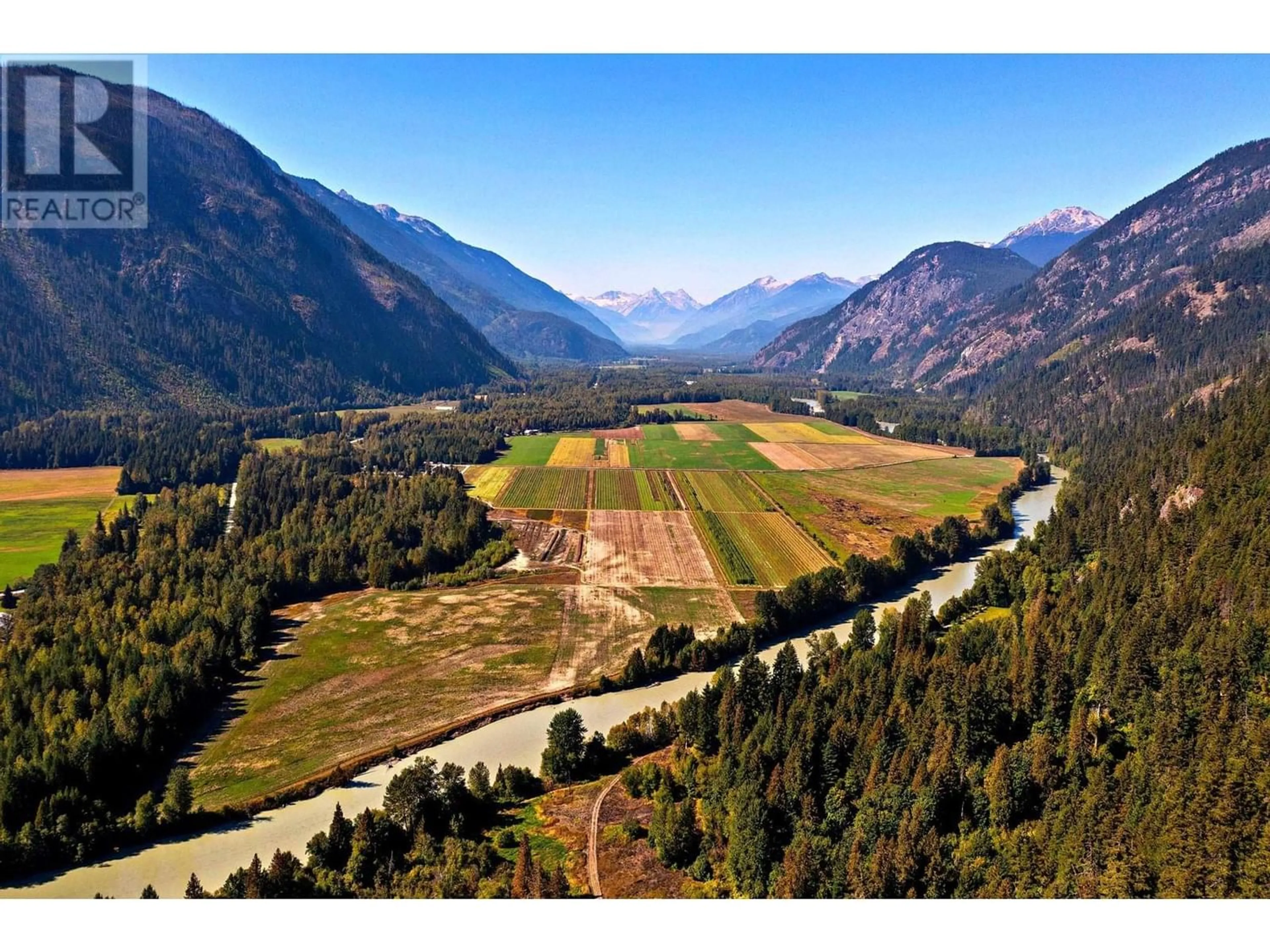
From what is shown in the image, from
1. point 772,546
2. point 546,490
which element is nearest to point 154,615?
point 772,546

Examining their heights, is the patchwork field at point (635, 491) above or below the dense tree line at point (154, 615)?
above

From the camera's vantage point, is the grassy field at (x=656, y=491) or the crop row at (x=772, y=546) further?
the grassy field at (x=656, y=491)

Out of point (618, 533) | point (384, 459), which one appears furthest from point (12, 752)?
point (384, 459)

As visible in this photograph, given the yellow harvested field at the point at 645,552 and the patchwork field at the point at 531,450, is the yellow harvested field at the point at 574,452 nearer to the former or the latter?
the patchwork field at the point at 531,450

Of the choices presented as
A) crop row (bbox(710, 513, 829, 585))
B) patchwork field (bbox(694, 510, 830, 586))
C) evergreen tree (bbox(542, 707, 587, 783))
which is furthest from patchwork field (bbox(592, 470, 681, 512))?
evergreen tree (bbox(542, 707, 587, 783))

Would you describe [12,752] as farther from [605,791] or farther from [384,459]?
[384,459]

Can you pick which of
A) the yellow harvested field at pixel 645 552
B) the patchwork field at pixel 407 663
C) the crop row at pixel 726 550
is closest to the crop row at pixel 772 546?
the crop row at pixel 726 550

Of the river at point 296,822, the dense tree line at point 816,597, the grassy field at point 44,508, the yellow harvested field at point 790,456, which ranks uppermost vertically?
the yellow harvested field at point 790,456
